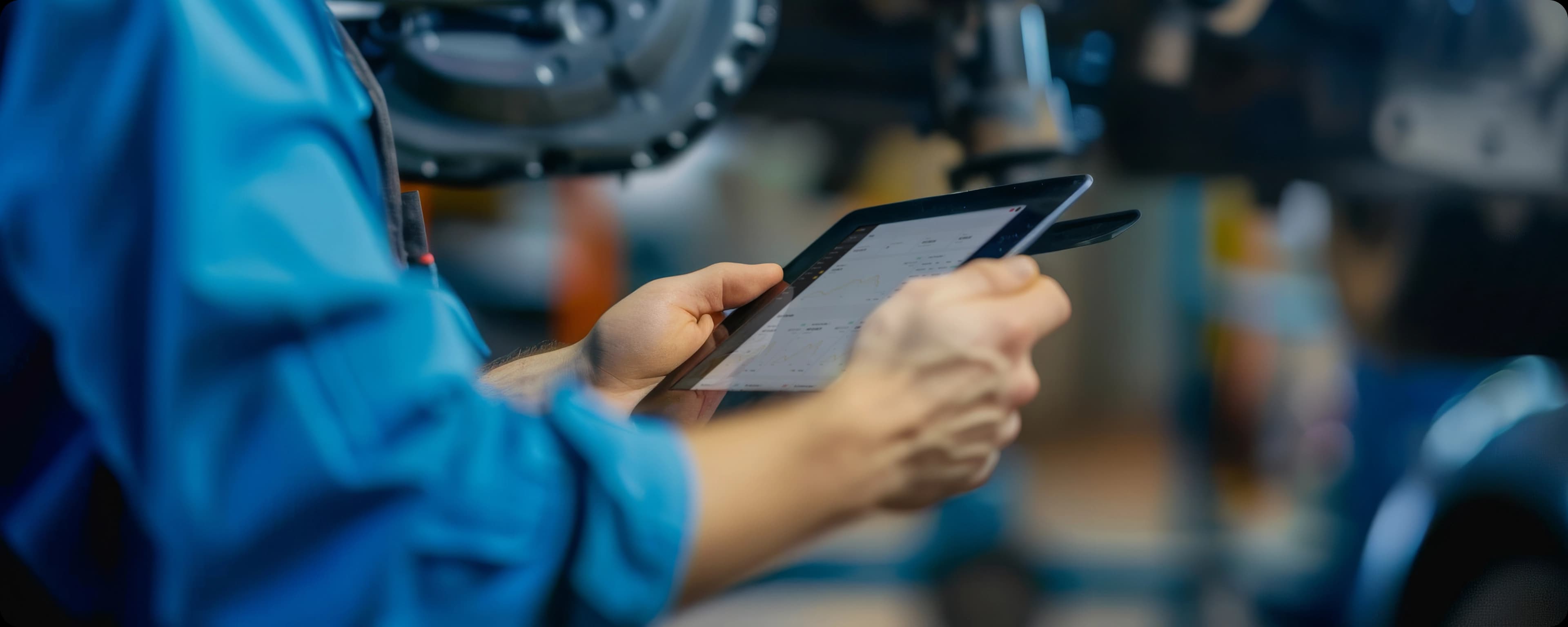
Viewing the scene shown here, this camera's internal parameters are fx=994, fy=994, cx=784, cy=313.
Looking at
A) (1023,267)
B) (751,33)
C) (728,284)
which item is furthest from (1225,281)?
(1023,267)

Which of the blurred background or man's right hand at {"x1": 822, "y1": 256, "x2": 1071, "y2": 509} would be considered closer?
man's right hand at {"x1": 822, "y1": 256, "x2": 1071, "y2": 509}

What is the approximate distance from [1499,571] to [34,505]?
175 centimetres

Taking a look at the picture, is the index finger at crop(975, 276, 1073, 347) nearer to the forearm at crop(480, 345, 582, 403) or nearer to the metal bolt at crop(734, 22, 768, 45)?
the forearm at crop(480, 345, 582, 403)

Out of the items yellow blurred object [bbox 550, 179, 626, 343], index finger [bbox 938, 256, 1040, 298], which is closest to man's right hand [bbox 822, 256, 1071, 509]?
index finger [bbox 938, 256, 1040, 298]

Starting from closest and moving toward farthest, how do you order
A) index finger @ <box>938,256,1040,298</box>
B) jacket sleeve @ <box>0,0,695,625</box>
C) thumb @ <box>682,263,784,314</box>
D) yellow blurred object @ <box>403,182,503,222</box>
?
jacket sleeve @ <box>0,0,695,625</box> < index finger @ <box>938,256,1040,298</box> < thumb @ <box>682,263,784,314</box> < yellow blurred object @ <box>403,182,503,222</box>

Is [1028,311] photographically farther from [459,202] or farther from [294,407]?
[459,202]

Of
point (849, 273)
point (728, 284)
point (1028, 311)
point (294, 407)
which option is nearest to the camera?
point (294, 407)

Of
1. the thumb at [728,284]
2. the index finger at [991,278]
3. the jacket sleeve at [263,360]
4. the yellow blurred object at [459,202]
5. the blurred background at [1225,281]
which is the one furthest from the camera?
the blurred background at [1225,281]

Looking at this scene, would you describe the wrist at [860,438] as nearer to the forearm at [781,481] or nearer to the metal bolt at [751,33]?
the forearm at [781,481]

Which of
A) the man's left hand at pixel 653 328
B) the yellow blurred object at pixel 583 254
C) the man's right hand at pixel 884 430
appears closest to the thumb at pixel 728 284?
the man's left hand at pixel 653 328

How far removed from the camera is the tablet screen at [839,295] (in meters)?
0.46

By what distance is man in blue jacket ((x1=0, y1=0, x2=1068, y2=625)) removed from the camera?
31 cm

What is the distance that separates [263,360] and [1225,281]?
4.78 ft

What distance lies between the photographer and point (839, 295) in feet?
1.67
